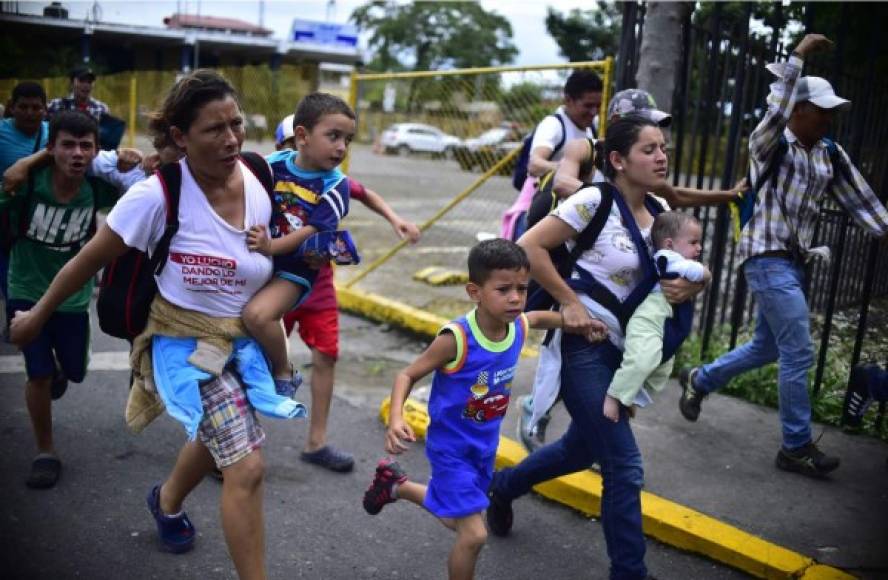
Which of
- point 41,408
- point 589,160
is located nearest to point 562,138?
point 589,160

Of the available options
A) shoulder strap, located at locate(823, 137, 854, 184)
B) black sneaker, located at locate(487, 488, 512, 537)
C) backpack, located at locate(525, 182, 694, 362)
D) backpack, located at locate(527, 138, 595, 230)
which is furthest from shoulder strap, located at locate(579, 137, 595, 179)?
black sneaker, located at locate(487, 488, 512, 537)

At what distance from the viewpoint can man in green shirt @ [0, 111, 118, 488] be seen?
13.0 ft

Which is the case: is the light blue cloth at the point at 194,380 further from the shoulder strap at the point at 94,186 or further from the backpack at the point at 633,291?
the shoulder strap at the point at 94,186

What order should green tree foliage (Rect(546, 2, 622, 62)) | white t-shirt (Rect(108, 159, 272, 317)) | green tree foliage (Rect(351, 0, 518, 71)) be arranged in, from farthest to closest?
green tree foliage (Rect(351, 0, 518, 71)), green tree foliage (Rect(546, 2, 622, 62)), white t-shirt (Rect(108, 159, 272, 317))

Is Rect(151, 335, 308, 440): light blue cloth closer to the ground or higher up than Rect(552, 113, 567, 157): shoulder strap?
closer to the ground

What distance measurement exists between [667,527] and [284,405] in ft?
6.35

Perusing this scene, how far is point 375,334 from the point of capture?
755 centimetres

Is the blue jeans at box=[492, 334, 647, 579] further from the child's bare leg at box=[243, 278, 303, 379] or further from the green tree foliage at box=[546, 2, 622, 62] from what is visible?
the green tree foliage at box=[546, 2, 622, 62]

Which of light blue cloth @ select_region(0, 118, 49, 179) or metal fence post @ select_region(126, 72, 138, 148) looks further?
metal fence post @ select_region(126, 72, 138, 148)

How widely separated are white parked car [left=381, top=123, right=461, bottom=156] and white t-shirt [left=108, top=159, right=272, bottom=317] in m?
5.50

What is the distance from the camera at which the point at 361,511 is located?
12.9 feet

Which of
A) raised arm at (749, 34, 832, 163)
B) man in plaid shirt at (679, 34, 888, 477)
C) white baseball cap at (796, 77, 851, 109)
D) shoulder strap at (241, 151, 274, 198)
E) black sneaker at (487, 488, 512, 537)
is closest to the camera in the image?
shoulder strap at (241, 151, 274, 198)

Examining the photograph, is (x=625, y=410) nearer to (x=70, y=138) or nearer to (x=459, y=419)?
(x=459, y=419)

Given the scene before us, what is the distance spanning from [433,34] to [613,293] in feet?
211
